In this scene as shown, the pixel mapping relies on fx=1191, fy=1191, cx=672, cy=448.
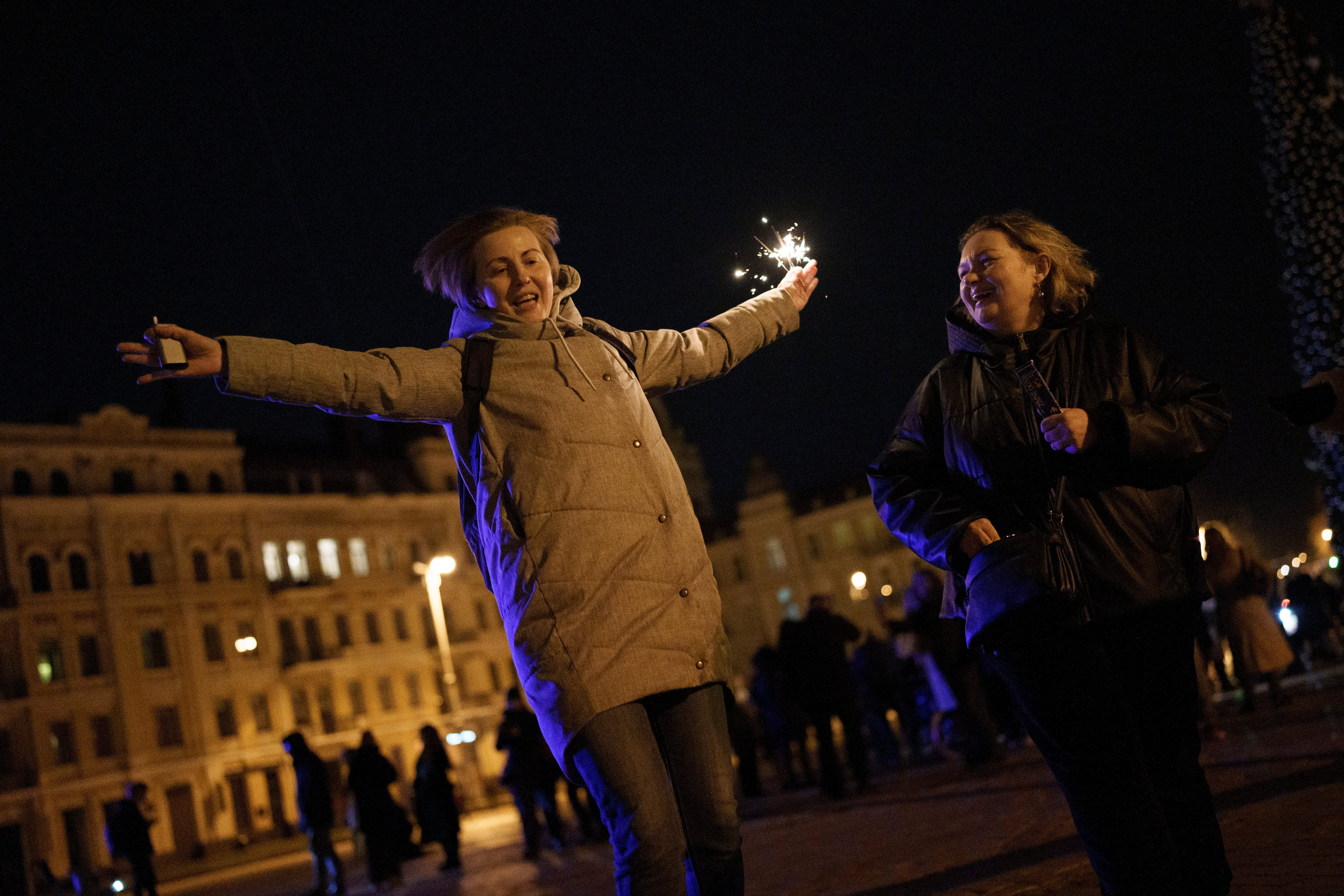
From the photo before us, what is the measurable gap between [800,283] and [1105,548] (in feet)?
5.76

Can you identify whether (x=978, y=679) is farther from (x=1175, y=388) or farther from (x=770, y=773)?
(x=770, y=773)

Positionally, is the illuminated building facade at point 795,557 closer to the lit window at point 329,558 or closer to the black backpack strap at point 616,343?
the lit window at point 329,558

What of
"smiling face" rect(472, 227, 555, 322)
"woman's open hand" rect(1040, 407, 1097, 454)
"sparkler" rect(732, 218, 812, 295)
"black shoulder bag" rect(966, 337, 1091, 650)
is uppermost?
"sparkler" rect(732, 218, 812, 295)

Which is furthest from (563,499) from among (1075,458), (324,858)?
(324,858)

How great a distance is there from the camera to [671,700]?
3.24m

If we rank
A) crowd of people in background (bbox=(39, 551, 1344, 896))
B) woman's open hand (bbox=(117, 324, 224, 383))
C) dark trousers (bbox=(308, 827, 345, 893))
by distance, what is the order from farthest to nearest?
dark trousers (bbox=(308, 827, 345, 893))
crowd of people in background (bbox=(39, 551, 1344, 896))
woman's open hand (bbox=(117, 324, 224, 383))

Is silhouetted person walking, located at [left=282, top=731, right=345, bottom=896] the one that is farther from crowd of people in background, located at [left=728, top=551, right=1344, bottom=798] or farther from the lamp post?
the lamp post

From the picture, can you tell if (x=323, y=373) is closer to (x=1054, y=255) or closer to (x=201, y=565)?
(x=1054, y=255)

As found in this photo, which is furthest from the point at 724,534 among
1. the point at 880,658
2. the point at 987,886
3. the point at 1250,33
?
the point at 987,886

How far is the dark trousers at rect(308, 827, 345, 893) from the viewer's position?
14.5 m

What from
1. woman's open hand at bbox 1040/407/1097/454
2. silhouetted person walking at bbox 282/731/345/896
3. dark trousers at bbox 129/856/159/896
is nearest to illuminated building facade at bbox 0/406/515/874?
dark trousers at bbox 129/856/159/896

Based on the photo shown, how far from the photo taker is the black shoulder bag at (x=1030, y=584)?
120 inches

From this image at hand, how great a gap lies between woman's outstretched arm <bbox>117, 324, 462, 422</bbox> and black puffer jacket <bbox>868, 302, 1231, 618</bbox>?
1338mm

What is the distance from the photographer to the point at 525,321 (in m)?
3.59
